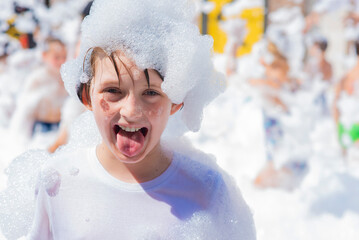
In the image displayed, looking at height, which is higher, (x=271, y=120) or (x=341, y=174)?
(x=271, y=120)

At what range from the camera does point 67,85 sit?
1227 mm

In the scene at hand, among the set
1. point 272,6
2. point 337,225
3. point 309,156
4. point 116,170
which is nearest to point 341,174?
point 309,156

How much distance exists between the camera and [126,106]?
1.03 meters

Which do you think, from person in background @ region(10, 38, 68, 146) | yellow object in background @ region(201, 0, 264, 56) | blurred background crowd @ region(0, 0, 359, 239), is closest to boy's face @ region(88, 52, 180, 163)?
blurred background crowd @ region(0, 0, 359, 239)

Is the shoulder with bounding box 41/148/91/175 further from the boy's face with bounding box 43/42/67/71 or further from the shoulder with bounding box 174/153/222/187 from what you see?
the boy's face with bounding box 43/42/67/71

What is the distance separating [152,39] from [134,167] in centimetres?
34

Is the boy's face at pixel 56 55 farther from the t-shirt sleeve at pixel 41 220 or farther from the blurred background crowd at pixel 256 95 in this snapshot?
the t-shirt sleeve at pixel 41 220

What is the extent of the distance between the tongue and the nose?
0.16ft

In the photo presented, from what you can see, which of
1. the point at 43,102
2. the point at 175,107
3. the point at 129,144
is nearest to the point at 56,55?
the point at 43,102

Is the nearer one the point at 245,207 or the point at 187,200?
the point at 187,200

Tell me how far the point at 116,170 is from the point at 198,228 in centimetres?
27

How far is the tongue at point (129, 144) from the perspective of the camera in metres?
1.05

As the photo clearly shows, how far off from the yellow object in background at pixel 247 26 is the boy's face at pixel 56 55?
5.39 meters

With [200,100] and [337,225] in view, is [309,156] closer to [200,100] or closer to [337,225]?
[337,225]
